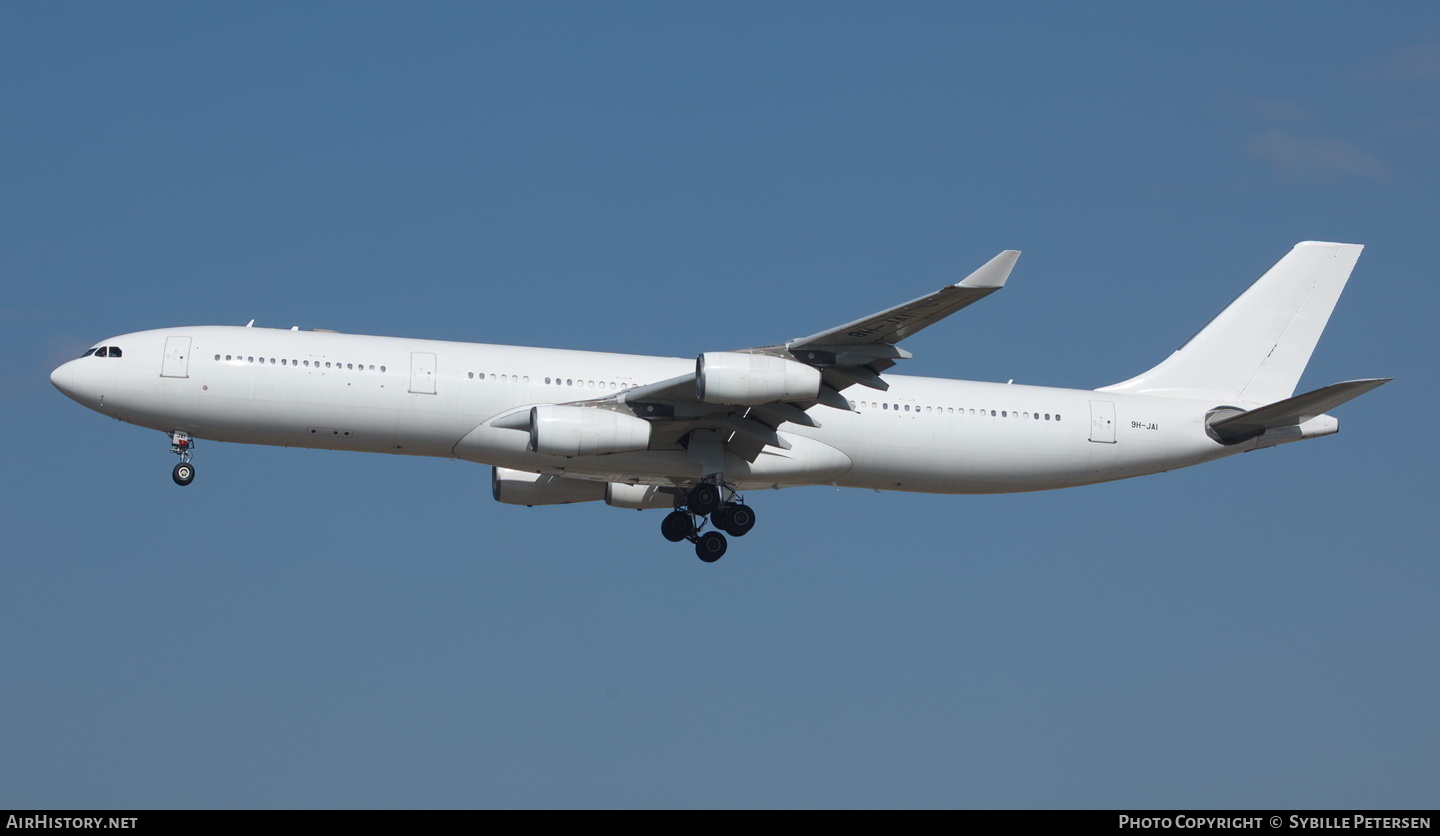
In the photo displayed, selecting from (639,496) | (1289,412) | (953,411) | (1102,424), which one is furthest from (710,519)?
(1289,412)

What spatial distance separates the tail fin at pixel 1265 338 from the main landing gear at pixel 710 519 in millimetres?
11059

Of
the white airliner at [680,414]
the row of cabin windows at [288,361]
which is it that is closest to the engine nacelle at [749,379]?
the white airliner at [680,414]

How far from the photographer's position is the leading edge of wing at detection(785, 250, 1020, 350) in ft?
103

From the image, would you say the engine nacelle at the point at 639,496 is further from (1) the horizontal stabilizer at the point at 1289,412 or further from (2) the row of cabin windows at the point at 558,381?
(1) the horizontal stabilizer at the point at 1289,412

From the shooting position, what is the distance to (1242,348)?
43406mm

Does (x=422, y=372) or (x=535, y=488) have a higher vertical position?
(x=422, y=372)

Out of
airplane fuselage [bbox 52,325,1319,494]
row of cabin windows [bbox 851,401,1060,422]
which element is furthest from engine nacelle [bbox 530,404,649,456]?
row of cabin windows [bbox 851,401,1060,422]

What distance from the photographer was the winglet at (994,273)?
30984 mm

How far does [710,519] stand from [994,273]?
10667 millimetres

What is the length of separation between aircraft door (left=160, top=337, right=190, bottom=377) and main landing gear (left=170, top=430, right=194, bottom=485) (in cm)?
146

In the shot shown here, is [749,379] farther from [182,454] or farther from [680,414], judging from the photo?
[182,454]

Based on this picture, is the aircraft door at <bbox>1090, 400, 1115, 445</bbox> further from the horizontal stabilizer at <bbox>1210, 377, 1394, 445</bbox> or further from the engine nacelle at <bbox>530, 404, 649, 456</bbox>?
the engine nacelle at <bbox>530, 404, 649, 456</bbox>

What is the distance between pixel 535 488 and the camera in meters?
41.0

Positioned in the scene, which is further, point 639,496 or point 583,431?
point 639,496
